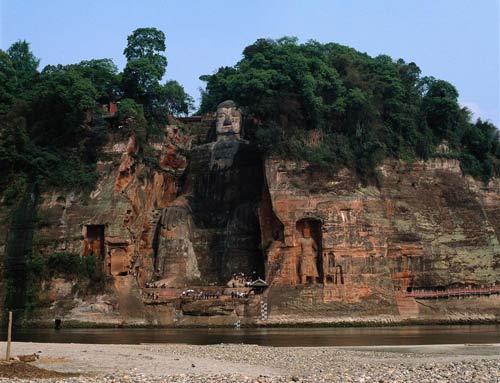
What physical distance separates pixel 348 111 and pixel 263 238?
48.1 ft

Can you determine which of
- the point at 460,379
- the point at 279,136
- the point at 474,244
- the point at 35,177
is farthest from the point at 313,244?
the point at 460,379

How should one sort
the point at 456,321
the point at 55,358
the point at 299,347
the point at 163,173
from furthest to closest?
the point at 163,173, the point at 456,321, the point at 299,347, the point at 55,358

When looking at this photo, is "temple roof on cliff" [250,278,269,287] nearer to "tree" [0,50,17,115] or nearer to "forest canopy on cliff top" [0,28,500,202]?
"forest canopy on cliff top" [0,28,500,202]

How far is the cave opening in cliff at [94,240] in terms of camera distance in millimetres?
60875

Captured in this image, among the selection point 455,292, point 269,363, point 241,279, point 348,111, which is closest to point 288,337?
point 241,279

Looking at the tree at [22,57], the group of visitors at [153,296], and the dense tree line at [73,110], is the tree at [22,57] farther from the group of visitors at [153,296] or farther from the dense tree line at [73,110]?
the group of visitors at [153,296]

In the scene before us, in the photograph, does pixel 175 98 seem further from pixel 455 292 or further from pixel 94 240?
pixel 455 292

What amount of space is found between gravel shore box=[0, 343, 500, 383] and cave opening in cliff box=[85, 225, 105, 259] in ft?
82.0

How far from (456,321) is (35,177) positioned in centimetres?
3695

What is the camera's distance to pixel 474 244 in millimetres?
66000

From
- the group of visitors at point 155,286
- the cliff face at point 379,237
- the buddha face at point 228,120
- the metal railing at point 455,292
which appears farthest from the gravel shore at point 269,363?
the buddha face at point 228,120

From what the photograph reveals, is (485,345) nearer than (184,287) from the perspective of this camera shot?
Yes

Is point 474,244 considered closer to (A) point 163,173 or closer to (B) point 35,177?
(A) point 163,173

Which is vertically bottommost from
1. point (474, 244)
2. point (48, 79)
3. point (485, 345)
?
point (485, 345)
